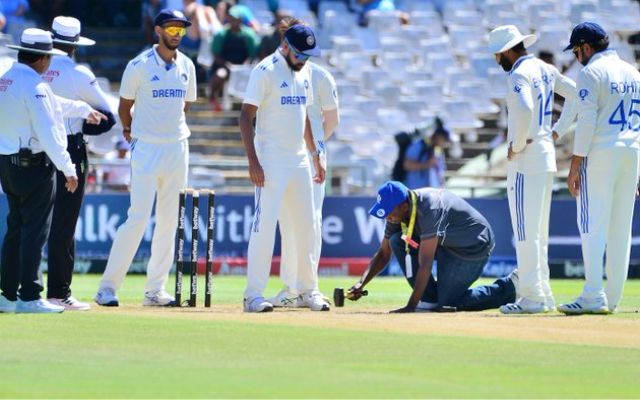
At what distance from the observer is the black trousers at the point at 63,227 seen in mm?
12469

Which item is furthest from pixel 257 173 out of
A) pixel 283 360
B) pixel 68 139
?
pixel 283 360

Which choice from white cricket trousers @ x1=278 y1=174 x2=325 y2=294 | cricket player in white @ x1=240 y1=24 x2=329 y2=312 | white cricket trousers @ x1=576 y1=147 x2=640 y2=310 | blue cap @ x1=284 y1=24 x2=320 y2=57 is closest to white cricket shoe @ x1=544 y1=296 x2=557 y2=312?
white cricket trousers @ x1=576 y1=147 x2=640 y2=310

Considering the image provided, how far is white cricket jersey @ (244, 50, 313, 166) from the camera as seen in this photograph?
12227 mm

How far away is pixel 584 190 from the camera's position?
1203 centimetres

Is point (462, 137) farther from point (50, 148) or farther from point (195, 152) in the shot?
point (50, 148)

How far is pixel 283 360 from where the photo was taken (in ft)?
30.5

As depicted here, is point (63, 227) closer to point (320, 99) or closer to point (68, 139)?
point (68, 139)

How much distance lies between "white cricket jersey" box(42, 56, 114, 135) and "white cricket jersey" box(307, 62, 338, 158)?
172 cm

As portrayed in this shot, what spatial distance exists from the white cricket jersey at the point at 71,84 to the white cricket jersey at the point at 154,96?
0.87 feet

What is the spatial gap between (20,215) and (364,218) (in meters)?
9.82

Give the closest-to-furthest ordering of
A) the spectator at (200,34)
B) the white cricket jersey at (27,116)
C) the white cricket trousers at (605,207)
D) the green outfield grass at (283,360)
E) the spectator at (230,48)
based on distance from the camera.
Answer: the green outfield grass at (283,360)
the white cricket jersey at (27,116)
the white cricket trousers at (605,207)
the spectator at (230,48)
the spectator at (200,34)

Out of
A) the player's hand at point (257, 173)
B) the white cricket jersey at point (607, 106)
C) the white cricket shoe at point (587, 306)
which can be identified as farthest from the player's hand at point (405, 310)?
the white cricket jersey at point (607, 106)

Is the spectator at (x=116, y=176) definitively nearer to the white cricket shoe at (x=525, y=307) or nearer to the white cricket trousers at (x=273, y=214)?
the white cricket trousers at (x=273, y=214)

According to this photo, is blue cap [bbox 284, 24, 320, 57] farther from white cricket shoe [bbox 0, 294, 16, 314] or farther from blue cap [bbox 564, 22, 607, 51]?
white cricket shoe [bbox 0, 294, 16, 314]
